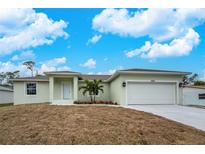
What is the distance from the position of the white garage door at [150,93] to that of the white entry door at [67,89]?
6.80 m

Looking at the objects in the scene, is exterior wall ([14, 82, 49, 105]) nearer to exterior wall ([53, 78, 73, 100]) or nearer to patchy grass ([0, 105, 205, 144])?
exterior wall ([53, 78, 73, 100])

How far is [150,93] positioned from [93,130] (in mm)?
9912

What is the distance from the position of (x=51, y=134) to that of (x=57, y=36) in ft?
48.0

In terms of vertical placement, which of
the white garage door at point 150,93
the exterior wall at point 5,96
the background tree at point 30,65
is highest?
the background tree at point 30,65

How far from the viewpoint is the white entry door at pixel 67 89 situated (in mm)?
21062

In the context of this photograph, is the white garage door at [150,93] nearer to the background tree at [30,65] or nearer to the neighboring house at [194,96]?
Answer: the neighboring house at [194,96]

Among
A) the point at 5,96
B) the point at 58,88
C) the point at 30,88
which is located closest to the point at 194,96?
the point at 58,88

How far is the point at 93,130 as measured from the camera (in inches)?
326

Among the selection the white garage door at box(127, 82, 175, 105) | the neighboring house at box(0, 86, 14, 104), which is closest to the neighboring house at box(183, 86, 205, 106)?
the white garage door at box(127, 82, 175, 105)

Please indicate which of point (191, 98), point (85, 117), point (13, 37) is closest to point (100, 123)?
point (85, 117)

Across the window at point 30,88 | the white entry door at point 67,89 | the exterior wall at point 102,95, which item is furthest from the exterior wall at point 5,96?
the exterior wall at point 102,95

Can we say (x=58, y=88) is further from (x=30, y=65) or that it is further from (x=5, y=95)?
(x=30, y=65)

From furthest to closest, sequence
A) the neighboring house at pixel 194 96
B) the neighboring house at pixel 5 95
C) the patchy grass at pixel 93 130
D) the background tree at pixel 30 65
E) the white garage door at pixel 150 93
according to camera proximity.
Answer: the background tree at pixel 30 65 < the neighboring house at pixel 5 95 < the neighboring house at pixel 194 96 < the white garage door at pixel 150 93 < the patchy grass at pixel 93 130
